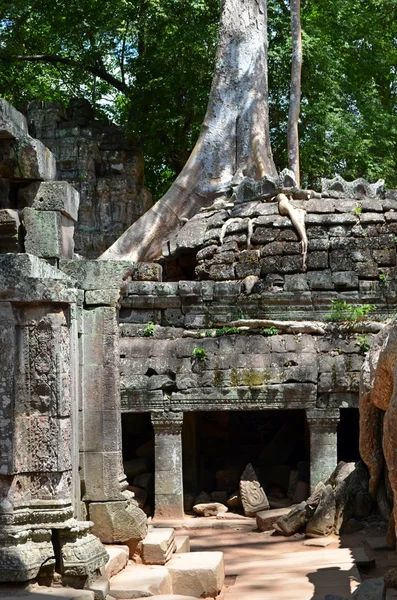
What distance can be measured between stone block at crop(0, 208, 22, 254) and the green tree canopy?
Answer: 15.1 m

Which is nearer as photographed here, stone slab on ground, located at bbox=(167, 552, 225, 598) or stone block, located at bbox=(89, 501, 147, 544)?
stone slab on ground, located at bbox=(167, 552, 225, 598)

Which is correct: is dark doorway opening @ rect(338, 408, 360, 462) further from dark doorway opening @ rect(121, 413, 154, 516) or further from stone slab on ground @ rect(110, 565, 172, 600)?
stone slab on ground @ rect(110, 565, 172, 600)

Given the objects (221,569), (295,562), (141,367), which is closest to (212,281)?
(141,367)

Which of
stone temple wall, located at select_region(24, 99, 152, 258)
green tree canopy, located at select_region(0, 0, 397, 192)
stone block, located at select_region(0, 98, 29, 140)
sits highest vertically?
green tree canopy, located at select_region(0, 0, 397, 192)

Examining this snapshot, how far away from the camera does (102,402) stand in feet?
27.8

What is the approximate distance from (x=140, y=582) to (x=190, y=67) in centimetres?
1690

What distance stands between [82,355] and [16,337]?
5.22 feet

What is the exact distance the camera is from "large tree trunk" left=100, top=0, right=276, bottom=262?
58.9ft

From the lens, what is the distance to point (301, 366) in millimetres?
13203

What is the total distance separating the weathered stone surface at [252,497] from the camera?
43.4 ft

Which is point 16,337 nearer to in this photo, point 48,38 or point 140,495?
point 140,495

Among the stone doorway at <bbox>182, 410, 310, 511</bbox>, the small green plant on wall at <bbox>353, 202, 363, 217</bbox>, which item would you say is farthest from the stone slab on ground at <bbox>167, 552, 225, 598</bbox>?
the small green plant on wall at <bbox>353, 202, 363, 217</bbox>

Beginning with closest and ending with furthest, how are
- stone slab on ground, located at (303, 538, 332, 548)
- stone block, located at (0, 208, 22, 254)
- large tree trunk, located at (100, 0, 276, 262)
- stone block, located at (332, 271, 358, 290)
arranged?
stone block, located at (0, 208, 22, 254) → stone slab on ground, located at (303, 538, 332, 548) → stone block, located at (332, 271, 358, 290) → large tree trunk, located at (100, 0, 276, 262)

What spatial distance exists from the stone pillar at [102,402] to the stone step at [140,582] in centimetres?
50
